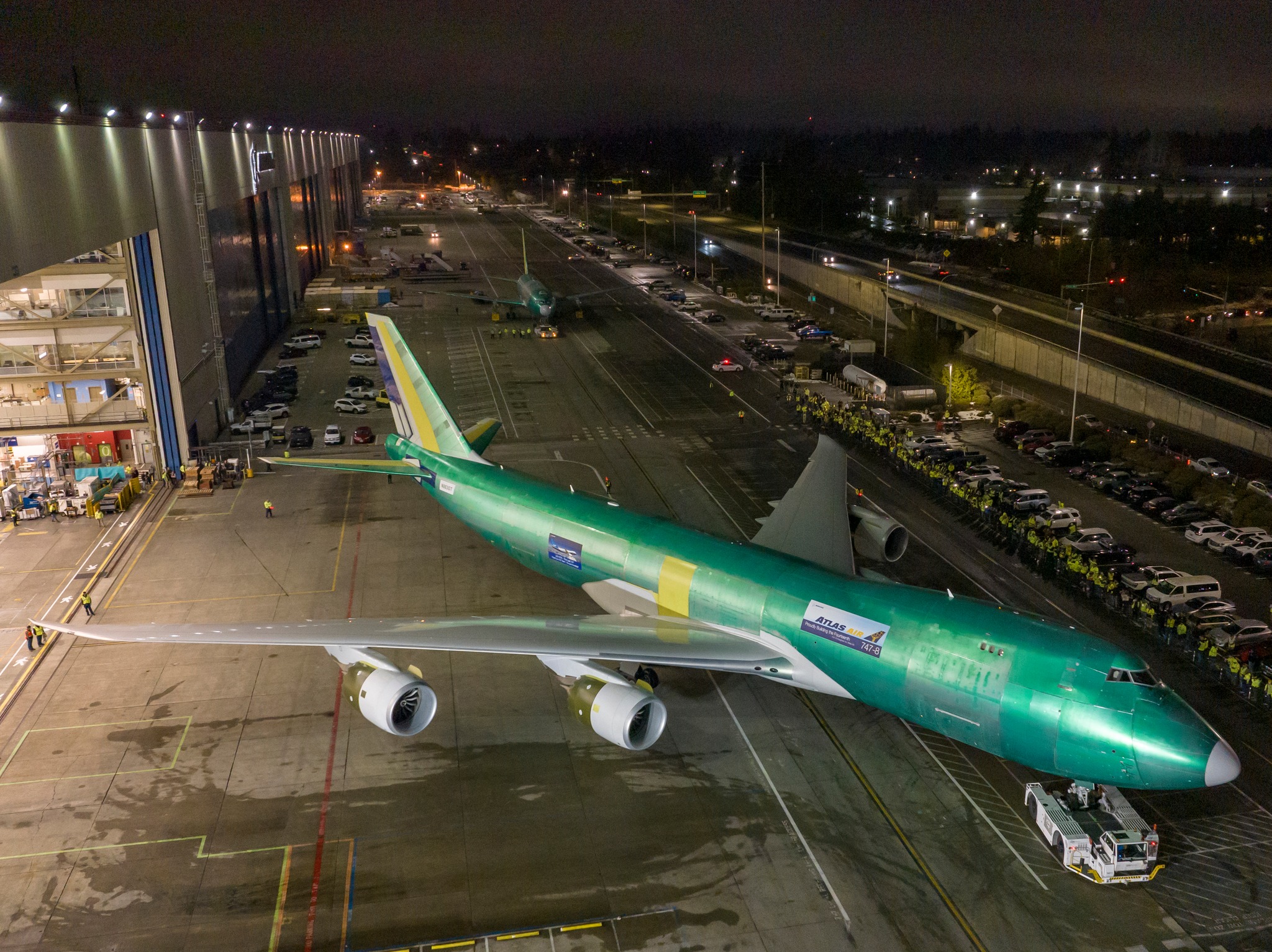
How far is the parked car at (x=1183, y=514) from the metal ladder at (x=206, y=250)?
215 feet

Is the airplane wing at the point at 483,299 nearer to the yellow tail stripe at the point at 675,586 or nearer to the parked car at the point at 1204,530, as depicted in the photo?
the parked car at the point at 1204,530

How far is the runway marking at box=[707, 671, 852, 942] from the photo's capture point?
2531cm

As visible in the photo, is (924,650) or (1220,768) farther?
(924,650)

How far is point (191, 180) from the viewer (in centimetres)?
7050

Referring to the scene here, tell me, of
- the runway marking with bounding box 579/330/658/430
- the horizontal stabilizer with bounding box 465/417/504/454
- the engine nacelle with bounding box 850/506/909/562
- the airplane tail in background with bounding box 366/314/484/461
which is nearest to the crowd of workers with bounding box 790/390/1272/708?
the engine nacelle with bounding box 850/506/909/562

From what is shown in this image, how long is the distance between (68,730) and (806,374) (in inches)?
2681

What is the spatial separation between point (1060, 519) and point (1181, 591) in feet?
31.5

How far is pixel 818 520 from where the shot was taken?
3872 cm

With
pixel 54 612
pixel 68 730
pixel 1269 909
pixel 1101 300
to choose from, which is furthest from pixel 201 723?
pixel 1101 300

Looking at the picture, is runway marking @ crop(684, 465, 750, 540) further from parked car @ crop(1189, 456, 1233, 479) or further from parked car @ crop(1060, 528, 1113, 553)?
parked car @ crop(1189, 456, 1233, 479)

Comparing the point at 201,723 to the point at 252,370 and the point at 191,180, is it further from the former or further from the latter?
the point at 252,370

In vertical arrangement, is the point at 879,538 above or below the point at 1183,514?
above

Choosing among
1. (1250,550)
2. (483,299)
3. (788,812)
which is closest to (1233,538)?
(1250,550)

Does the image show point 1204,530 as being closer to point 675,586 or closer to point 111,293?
point 675,586
